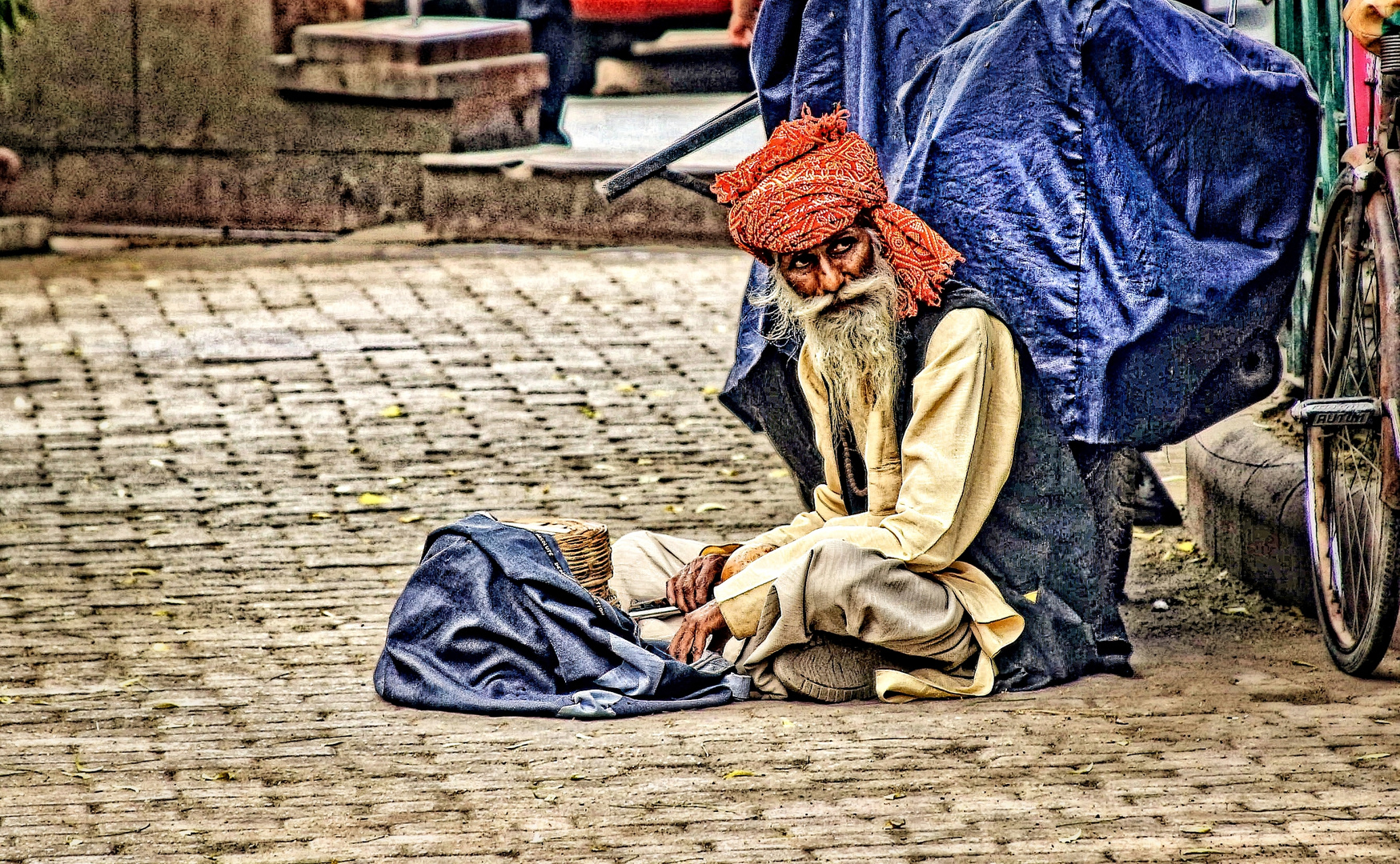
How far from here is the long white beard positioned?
474cm

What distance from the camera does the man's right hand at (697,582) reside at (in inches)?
205

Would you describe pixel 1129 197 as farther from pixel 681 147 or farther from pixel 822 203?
pixel 681 147

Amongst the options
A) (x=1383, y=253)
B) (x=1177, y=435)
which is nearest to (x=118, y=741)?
(x=1177, y=435)

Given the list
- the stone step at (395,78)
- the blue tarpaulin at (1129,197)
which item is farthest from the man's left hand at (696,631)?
the stone step at (395,78)

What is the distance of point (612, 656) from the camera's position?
4.88 m

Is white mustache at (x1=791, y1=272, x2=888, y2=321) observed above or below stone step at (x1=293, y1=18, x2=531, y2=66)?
above

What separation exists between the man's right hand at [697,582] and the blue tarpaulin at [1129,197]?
3.34ft

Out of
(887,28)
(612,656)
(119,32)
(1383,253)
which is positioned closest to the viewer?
(1383,253)

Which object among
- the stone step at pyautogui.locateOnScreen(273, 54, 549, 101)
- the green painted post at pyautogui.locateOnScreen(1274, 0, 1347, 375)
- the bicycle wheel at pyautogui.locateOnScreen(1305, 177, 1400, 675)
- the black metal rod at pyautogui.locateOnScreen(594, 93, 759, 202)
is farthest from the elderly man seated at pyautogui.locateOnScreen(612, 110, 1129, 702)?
the stone step at pyautogui.locateOnScreen(273, 54, 549, 101)

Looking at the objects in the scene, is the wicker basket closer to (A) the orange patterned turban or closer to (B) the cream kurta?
(B) the cream kurta

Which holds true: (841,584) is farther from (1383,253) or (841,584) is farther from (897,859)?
(1383,253)

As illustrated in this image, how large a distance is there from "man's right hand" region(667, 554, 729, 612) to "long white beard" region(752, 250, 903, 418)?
60cm

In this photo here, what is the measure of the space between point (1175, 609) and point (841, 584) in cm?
160

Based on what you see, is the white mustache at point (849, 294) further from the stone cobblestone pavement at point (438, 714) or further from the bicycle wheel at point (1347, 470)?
the bicycle wheel at point (1347, 470)
